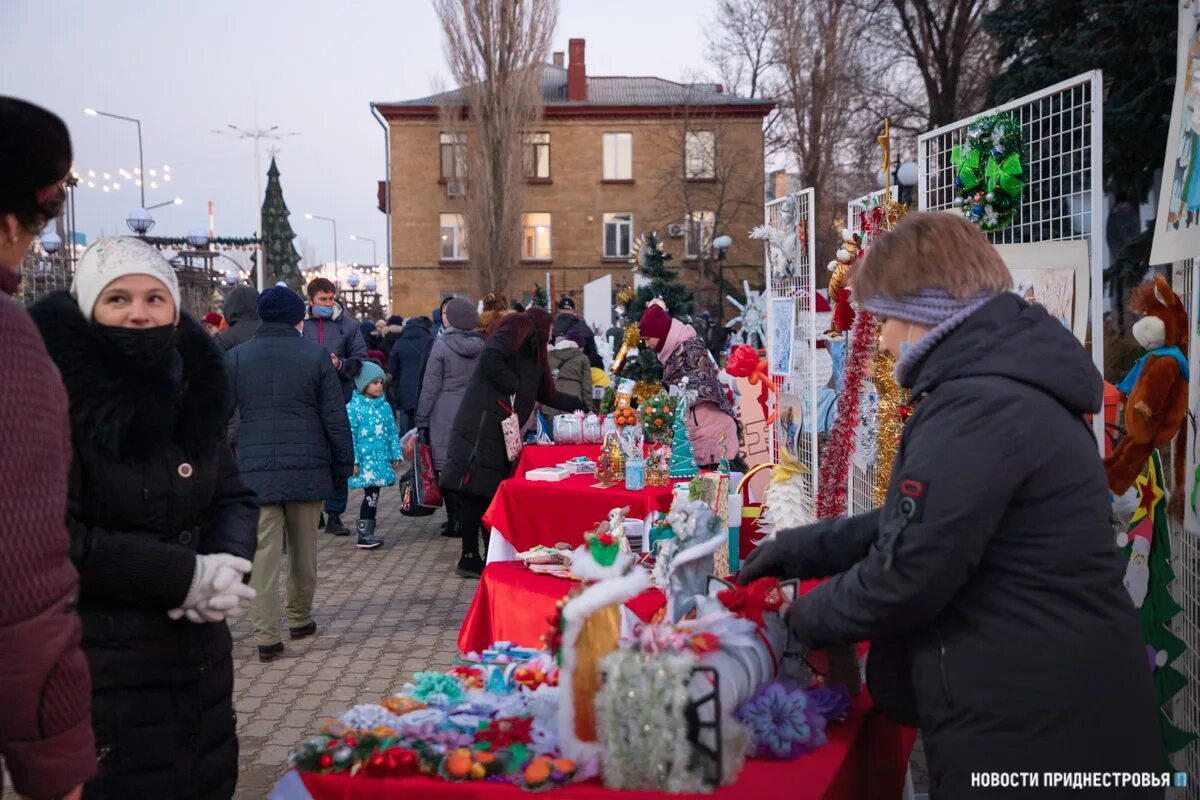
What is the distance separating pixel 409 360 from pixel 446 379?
7.43 feet

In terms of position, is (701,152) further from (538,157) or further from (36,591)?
(36,591)

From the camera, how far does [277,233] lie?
113 ft

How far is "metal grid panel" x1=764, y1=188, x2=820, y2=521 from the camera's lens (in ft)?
16.5

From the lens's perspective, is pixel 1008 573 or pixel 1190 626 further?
pixel 1190 626

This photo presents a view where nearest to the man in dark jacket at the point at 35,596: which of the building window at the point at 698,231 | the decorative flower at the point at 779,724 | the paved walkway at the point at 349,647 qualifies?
the decorative flower at the point at 779,724

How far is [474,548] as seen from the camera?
298 inches

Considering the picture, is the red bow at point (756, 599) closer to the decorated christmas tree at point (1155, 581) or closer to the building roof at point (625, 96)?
the decorated christmas tree at point (1155, 581)

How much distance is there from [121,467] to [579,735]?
120 cm

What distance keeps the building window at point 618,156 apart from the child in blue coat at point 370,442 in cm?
2701

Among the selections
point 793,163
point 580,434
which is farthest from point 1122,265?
point 793,163

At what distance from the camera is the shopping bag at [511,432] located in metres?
6.89

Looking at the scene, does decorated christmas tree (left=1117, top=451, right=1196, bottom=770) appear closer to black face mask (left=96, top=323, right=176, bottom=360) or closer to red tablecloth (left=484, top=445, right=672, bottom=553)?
red tablecloth (left=484, top=445, right=672, bottom=553)

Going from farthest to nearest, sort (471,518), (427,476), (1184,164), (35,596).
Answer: (427,476), (471,518), (1184,164), (35,596)

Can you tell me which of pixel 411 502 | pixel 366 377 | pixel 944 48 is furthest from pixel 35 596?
pixel 944 48
